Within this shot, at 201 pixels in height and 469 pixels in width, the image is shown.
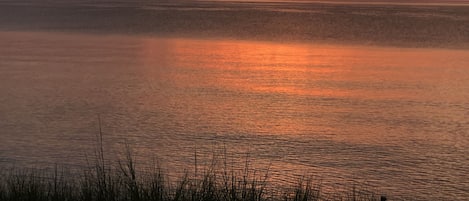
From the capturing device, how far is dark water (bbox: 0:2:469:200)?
334 inches

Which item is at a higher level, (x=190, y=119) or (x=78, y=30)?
(x=78, y=30)

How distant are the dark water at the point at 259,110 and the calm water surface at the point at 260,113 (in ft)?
0.07

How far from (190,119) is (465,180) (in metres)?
4.26

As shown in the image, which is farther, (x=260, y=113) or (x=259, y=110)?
(x=259, y=110)

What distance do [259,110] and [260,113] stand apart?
238mm

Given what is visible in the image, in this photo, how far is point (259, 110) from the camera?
461 inches

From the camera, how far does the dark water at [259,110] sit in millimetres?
8477

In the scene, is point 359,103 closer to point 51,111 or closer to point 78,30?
point 51,111

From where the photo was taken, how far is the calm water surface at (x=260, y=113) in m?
8.45

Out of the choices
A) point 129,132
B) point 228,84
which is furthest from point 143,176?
point 228,84

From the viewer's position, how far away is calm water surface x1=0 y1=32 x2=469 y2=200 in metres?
8.45

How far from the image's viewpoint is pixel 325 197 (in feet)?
23.4

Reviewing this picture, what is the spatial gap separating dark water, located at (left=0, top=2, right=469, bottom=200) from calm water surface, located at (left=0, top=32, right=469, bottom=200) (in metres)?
0.02

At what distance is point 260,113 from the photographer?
11484 millimetres
